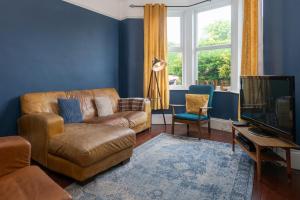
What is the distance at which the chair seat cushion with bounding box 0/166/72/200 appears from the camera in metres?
1.18

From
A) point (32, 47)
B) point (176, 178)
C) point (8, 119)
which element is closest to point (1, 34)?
point (32, 47)

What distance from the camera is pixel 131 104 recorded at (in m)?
4.16

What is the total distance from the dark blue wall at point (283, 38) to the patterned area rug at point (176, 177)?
96 cm

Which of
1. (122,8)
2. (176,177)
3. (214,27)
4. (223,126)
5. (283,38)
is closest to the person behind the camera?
(176,177)

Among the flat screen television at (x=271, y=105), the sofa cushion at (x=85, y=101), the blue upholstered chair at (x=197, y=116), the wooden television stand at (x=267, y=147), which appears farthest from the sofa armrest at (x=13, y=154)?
the blue upholstered chair at (x=197, y=116)

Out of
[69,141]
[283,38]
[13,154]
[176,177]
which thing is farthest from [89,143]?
[283,38]

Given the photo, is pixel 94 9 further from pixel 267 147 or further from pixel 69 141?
pixel 267 147

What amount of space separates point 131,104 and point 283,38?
2.79m

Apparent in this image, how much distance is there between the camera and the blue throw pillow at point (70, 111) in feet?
10.1

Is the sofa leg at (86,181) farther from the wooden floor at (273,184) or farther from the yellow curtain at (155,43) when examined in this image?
the yellow curtain at (155,43)

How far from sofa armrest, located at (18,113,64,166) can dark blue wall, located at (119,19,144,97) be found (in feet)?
8.56

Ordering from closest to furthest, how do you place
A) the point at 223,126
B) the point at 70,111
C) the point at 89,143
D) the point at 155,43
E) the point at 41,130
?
the point at 89,143, the point at 41,130, the point at 70,111, the point at 223,126, the point at 155,43

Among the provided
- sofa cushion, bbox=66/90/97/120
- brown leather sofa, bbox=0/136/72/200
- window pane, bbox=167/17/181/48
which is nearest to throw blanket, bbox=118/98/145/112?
sofa cushion, bbox=66/90/97/120

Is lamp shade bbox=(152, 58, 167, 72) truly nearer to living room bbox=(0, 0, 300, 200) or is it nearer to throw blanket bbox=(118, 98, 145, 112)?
living room bbox=(0, 0, 300, 200)
